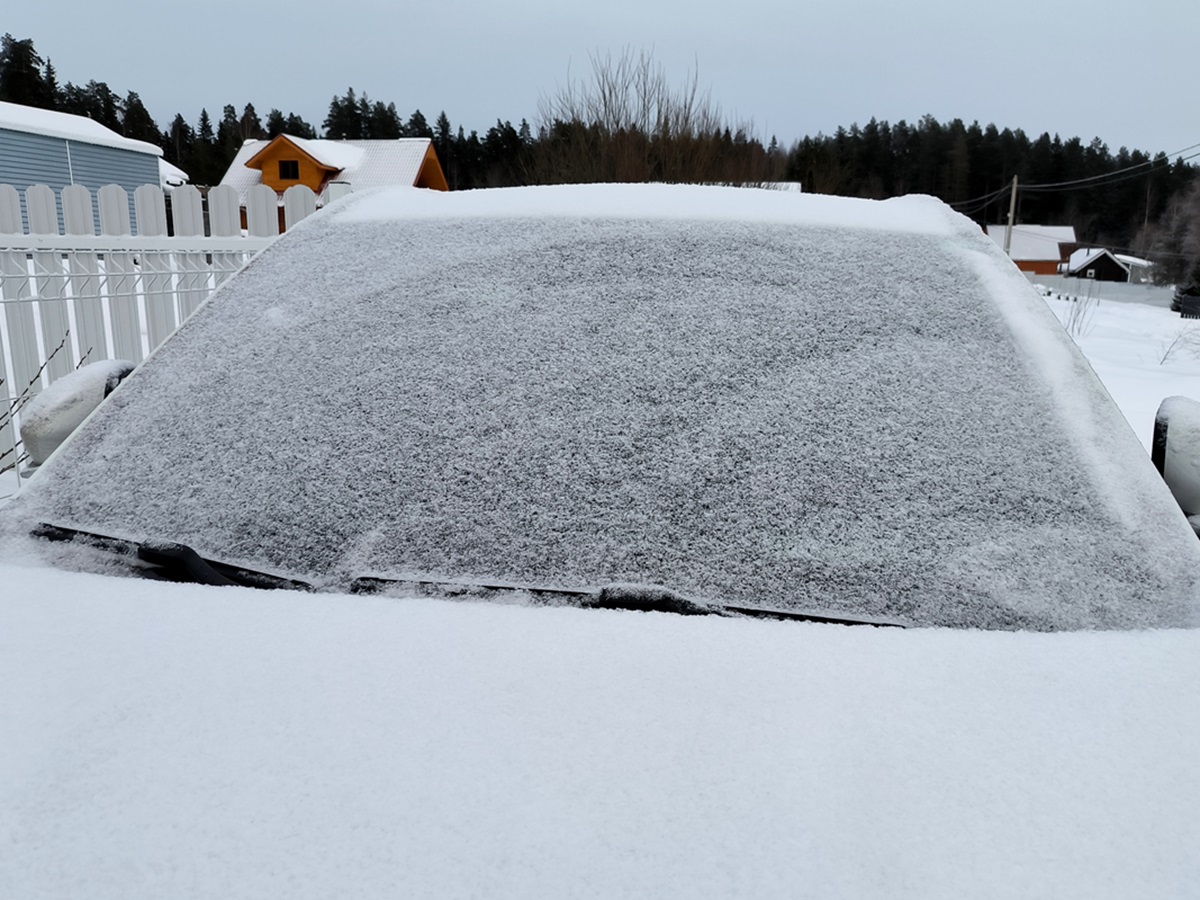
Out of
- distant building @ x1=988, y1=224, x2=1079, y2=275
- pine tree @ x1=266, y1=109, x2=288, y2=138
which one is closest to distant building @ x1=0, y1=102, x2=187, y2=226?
pine tree @ x1=266, y1=109, x2=288, y2=138

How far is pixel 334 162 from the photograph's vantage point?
3120cm

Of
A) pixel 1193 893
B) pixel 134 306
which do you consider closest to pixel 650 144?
pixel 134 306

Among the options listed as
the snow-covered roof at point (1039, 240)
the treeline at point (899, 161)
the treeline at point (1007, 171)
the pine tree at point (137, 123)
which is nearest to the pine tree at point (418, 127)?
the treeline at point (899, 161)

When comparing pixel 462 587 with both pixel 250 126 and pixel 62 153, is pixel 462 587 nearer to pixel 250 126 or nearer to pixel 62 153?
pixel 62 153

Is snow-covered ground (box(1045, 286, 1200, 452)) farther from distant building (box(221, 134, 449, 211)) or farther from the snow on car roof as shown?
distant building (box(221, 134, 449, 211))

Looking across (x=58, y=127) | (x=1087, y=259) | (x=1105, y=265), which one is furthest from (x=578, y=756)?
(x=1105, y=265)

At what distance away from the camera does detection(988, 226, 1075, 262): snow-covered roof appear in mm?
63125

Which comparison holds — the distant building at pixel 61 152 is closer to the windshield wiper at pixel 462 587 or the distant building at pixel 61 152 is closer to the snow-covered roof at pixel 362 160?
the snow-covered roof at pixel 362 160

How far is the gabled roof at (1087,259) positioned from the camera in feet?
204

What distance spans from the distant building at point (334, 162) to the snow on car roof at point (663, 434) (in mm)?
30339

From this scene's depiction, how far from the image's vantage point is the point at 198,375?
157cm

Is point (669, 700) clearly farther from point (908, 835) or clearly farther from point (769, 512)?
point (769, 512)

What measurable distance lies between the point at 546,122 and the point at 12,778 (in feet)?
52.2

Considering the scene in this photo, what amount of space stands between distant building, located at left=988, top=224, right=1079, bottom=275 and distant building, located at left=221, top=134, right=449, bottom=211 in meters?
45.6
